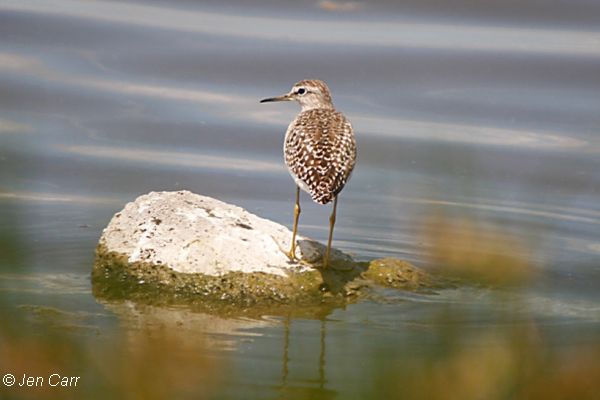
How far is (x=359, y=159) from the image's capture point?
31.1 feet

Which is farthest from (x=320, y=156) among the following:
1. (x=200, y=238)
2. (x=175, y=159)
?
(x=175, y=159)

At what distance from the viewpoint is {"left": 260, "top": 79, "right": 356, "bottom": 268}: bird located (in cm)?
646

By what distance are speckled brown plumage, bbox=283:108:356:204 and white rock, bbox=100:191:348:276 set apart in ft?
1.10

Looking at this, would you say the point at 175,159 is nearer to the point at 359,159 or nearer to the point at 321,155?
the point at 359,159

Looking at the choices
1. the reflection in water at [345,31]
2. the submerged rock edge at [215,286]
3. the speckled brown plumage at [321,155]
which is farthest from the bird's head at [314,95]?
the reflection in water at [345,31]

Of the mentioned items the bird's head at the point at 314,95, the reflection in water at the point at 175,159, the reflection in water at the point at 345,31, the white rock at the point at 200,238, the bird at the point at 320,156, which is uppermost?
the reflection in water at the point at 345,31

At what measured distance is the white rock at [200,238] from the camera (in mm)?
6254

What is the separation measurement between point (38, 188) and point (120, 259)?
2239 millimetres

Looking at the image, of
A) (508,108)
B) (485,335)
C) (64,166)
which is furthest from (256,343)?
(508,108)

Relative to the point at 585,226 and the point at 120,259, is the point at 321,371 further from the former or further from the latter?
the point at 585,226

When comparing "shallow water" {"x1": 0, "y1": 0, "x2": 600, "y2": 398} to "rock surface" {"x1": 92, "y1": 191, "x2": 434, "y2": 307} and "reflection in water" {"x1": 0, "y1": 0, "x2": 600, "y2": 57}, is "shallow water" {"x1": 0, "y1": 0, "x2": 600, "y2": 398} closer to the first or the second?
"reflection in water" {"x1": 0, "y1": 0, "x2": 600, "y2": 57}

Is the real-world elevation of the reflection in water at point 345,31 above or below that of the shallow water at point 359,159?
above

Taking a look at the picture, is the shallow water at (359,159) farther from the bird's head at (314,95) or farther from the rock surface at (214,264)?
the bird's head at (314,95)

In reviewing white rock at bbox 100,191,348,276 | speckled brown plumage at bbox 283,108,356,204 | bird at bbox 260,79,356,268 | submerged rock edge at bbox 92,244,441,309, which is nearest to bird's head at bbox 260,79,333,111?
bird at bbox 260,79,356,268
